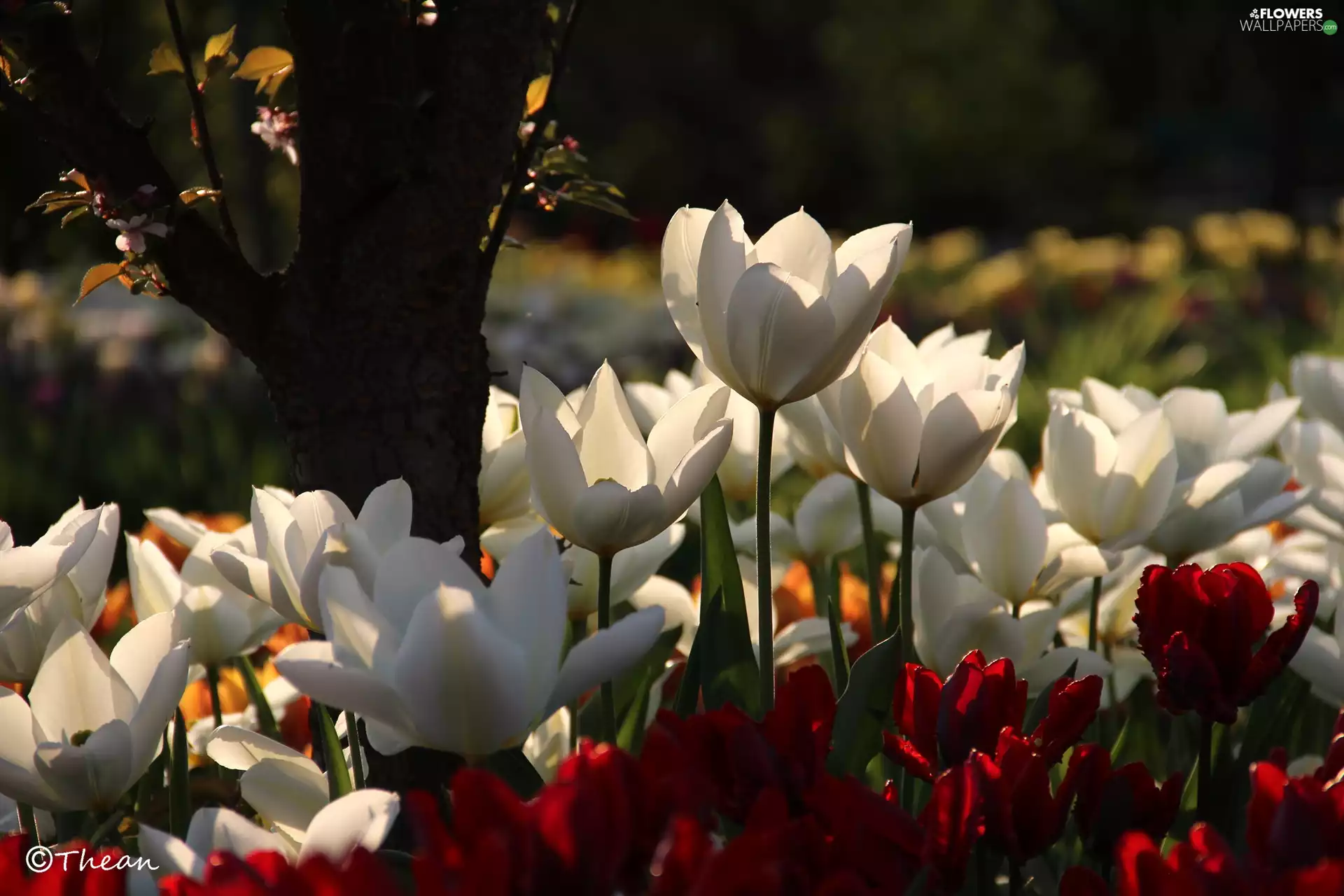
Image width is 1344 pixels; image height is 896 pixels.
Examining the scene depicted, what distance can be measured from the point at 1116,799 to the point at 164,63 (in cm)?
95

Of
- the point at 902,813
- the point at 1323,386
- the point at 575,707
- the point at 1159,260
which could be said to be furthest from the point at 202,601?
the point at 1159,260

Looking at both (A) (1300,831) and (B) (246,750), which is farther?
(B) (246,750)

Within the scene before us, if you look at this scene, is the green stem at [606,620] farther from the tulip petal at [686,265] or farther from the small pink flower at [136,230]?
the small pink flower at [136,230]

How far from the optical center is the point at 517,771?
90cm

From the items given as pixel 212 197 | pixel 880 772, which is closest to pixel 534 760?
pixel 880 772

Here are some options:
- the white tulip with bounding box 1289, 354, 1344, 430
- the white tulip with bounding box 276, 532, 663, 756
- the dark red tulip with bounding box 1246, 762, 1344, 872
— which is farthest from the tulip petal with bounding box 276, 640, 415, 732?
the white tulip with bounding box 1289, 354, 1344, 430

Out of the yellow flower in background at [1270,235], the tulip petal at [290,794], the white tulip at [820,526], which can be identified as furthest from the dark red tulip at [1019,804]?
the yellow flower in background at [1270,235]

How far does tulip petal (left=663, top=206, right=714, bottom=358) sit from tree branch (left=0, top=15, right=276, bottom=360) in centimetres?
34

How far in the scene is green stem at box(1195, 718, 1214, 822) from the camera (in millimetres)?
889

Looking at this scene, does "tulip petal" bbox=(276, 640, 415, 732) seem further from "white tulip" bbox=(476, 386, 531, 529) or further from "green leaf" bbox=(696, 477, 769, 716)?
"white tulip" bbox=(476, 386, 531, 529)

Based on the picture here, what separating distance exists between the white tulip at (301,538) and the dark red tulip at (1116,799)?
1.41 ft

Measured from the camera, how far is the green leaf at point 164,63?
116cm

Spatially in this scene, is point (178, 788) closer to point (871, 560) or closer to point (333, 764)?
point (333, 764)

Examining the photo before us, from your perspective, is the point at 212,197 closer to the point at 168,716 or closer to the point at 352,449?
the point at 352,449
